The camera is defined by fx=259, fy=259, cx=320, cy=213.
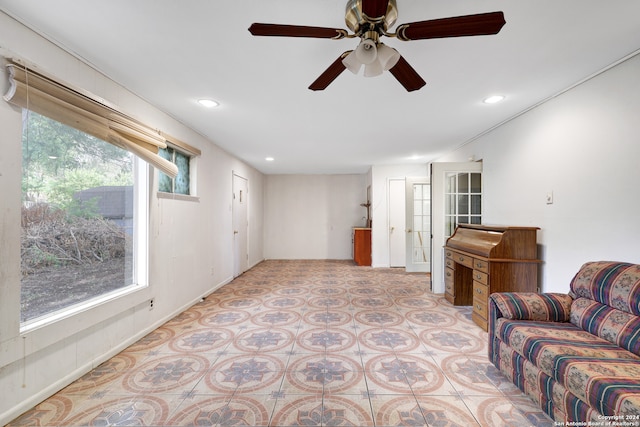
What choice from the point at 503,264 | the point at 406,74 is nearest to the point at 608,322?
the point at 503,264

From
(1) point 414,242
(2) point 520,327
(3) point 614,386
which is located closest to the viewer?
(3) point 614,386

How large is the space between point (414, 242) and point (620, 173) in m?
3.43

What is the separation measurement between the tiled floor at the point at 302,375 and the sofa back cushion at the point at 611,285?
2.86 feet

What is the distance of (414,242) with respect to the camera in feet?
17.3

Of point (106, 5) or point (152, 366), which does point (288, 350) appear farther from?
point (106, 5)

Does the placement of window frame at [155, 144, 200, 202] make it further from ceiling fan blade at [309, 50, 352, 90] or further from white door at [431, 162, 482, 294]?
white door at [431, 162, 482, 294]

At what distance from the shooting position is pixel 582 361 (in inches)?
55.1

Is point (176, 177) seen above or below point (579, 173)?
above

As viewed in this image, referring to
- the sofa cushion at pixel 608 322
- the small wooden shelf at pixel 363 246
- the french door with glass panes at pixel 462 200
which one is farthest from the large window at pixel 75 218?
the small wooden shelf at pixel 363 246

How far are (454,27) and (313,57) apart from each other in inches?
39.8

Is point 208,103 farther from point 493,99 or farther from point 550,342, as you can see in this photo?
point 550,342

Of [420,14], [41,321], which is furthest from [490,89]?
[41,321]

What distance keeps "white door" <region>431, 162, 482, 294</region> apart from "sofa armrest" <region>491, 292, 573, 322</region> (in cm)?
200

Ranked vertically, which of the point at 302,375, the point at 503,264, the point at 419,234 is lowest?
the point at 302,375
